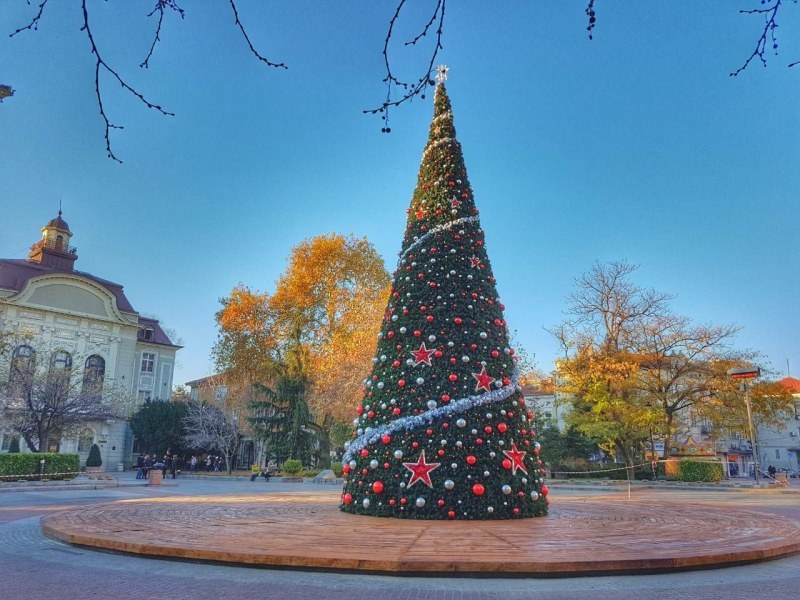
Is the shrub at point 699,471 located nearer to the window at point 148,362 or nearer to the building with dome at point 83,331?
the building with dome at point 83,331

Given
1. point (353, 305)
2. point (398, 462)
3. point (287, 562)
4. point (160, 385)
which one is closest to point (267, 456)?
point (353, 305)

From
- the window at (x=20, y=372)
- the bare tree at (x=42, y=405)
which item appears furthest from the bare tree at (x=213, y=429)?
the window at (x=20, y=372)

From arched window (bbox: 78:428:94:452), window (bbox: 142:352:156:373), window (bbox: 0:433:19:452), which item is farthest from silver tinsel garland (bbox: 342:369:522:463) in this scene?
window (bbox: 142:352:156:373)

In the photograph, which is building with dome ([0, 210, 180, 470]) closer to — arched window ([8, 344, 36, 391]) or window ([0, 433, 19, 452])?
window ([0, 433, 19, 452])

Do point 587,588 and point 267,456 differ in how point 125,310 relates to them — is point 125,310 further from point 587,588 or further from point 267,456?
point 587,588

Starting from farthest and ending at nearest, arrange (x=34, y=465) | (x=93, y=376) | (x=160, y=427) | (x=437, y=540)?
(x=160, y=427) < (x=93, y=376) < (x=34, y=465) < (x=437, y=540)

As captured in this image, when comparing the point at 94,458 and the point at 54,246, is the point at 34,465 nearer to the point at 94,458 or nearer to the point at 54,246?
the point at 94,458

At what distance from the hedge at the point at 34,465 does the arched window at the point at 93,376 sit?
479 cm

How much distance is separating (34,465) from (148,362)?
25.3 m

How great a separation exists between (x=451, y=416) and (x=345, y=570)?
354 centimetres

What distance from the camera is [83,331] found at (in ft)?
134

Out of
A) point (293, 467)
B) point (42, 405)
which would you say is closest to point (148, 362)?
point (42, 405)

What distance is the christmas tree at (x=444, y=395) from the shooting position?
802 centimetres

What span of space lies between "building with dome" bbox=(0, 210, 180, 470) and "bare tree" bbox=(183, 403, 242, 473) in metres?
5.70
